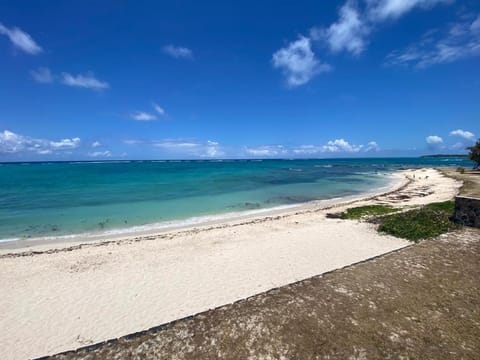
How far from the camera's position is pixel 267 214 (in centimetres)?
1983

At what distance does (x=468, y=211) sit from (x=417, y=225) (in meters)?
2.80

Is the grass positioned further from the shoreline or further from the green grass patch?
the shoreline

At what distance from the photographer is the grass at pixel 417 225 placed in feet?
35.1

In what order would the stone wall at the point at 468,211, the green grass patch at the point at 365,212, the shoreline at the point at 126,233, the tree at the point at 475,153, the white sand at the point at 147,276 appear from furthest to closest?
the tree at the point at 475,153, the green grass patch at the point at 365,212, the shoreline at the point at 126,233, the stone wall at the point at 468,211, the white sand at the point at 147,276

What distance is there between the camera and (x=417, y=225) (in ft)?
38.9

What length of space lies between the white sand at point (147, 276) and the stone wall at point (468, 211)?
213 cm

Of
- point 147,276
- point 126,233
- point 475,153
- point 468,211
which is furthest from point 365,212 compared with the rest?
point 475,153

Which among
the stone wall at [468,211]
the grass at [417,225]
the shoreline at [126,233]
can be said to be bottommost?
the shoreline at [126,233]

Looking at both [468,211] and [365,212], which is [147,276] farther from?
[365,212]

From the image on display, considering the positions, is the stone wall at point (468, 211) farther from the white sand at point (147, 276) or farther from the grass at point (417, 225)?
the white sand at point (147, 276)

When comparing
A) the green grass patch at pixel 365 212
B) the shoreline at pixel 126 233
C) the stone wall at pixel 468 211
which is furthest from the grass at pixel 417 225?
the shoreline at pixel 126 233

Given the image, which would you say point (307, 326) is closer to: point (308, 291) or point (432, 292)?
point (308, 291)

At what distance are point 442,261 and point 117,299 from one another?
803cm

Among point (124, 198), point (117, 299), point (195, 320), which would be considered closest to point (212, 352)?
point (195, 320)
